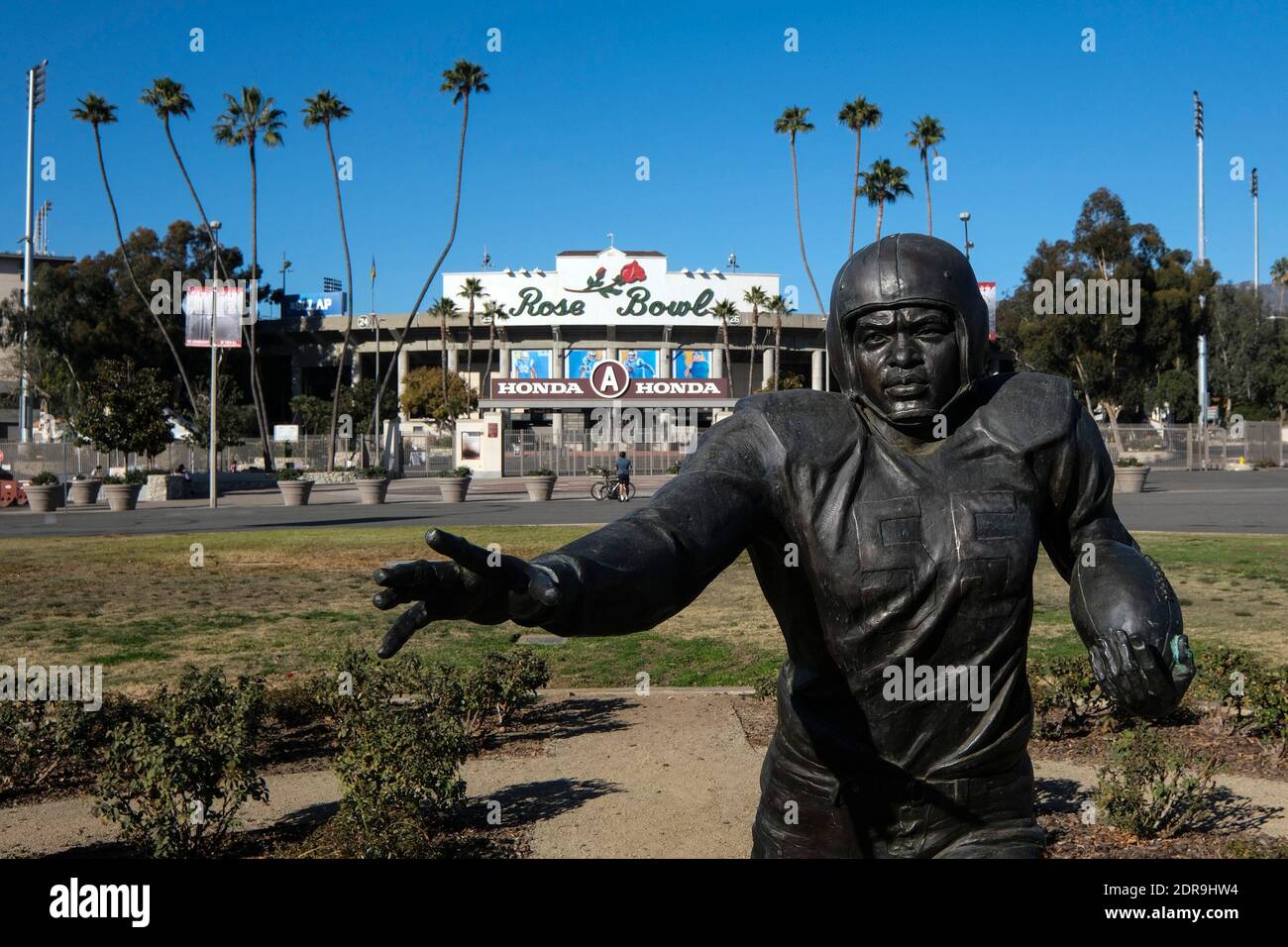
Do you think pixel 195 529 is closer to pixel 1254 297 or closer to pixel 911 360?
pixel 911 360

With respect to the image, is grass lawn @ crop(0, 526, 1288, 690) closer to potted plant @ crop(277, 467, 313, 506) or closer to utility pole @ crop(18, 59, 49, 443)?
potted plant @ crop(277, 467, 313, 506)

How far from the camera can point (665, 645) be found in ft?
36.1

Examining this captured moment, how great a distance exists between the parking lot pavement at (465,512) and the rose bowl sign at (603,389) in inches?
719

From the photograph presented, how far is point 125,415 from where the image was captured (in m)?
29.4

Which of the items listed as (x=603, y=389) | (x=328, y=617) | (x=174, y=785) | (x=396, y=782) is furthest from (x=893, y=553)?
(x=603, y=389)

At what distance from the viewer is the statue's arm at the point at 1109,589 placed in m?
2.00

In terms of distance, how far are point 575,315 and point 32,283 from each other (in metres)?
31.8

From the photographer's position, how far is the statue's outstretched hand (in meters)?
1.62

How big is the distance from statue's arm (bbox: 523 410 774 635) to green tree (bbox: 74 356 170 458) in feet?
99.5

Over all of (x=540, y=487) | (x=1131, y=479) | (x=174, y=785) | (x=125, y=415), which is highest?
(x=125, y=415)

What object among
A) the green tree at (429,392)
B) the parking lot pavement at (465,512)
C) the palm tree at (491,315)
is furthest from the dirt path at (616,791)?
the palm tree at (491,315)

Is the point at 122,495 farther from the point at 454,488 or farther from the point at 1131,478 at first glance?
the point at 1131,478

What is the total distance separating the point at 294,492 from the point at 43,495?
596 centimetres
